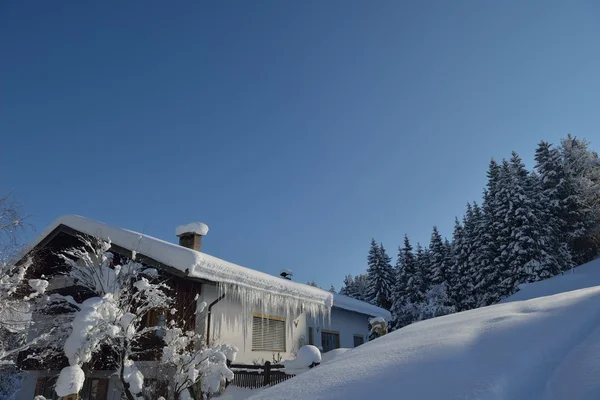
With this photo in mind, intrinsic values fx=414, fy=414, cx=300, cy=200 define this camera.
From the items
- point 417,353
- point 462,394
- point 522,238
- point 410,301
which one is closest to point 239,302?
point 417,353

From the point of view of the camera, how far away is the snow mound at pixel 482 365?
2.96 metres

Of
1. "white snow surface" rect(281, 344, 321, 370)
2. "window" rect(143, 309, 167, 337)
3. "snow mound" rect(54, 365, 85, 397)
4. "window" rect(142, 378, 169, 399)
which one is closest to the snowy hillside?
"snow mound" rect(54, 365, 85, 397)

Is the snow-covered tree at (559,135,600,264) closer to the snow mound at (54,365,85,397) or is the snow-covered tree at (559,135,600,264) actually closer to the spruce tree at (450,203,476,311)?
the spruce tree at (450,203,476,311)

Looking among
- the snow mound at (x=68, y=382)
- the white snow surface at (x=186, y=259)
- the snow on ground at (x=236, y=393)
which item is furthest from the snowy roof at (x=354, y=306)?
the snow mound at (x=68, y=382)

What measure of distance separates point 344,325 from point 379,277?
1690 cm

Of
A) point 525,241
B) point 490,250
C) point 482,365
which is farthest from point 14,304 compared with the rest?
point 490,250

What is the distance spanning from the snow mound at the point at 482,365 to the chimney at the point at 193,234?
27.5ft

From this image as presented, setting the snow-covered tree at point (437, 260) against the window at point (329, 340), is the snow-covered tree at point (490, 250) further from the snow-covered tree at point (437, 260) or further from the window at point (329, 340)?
the window at point (329, 340)

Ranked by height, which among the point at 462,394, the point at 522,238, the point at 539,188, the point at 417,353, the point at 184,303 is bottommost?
the point at 462,394

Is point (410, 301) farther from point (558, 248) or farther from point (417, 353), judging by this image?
point (417, 353)

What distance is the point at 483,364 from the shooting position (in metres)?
3.28

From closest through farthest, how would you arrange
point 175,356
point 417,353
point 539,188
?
point 417,353 < point 175,356 < point 539,188

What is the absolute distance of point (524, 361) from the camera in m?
3.38

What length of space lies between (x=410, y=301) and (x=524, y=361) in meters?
27.4
